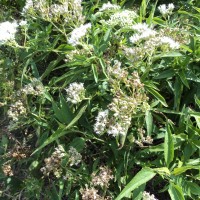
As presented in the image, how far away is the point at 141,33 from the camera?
93.7 inches

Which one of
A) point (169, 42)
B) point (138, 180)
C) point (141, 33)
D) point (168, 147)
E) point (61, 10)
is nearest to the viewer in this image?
point (138, 180)

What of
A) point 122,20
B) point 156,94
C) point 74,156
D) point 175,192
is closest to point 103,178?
point 74,156

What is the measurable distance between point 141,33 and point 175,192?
0.94 meters

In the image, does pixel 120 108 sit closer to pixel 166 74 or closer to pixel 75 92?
pixel 75 92

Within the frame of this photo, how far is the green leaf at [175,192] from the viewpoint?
1969 millimetres

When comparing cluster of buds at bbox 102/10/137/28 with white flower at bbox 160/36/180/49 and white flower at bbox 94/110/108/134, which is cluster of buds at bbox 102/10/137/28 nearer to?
white flower at bbox 160/36/180/49

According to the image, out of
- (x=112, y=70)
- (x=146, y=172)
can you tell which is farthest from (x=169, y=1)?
(x=146, y=172)

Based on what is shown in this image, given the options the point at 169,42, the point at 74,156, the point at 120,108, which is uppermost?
the point at 169,42

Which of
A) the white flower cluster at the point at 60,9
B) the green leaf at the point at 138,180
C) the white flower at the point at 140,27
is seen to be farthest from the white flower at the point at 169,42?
the green leaf at the point at 138,180

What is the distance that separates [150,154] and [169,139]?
1.43 ft

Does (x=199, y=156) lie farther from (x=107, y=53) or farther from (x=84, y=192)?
(x=107, y=53)

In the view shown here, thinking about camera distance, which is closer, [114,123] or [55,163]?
[114,123]

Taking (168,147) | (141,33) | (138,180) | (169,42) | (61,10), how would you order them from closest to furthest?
(138,180)
(168,147)
(169,42)
(141,33)
(61,10)

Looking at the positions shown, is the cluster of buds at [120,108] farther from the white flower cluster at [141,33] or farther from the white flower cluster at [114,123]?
the white flower cluster at [141,33]
